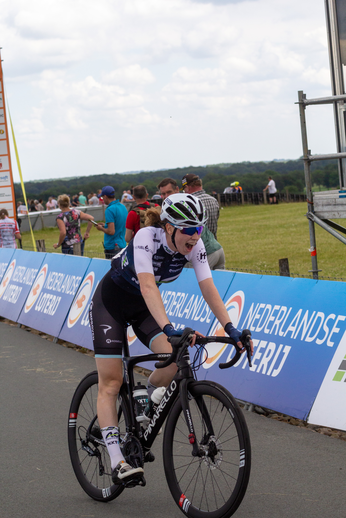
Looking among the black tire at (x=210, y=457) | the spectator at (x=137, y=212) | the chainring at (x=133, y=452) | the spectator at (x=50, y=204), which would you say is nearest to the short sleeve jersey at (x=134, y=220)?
the spectator at (x=137, y=212)

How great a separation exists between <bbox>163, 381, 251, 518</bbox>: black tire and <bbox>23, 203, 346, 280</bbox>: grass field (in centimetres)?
481

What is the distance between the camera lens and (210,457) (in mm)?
3723

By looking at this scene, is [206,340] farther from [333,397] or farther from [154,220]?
[333,397]

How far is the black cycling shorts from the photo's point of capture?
13.6ft

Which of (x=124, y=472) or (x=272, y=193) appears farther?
(x=272, y=193)

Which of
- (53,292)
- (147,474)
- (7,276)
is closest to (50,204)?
(7,276)

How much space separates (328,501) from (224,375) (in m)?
2.56

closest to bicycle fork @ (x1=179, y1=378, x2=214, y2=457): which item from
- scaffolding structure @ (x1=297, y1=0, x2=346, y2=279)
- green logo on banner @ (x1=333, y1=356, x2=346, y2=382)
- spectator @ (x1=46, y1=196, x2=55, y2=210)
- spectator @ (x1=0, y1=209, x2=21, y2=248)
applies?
green logo on banner @ (x1=333, y1=356, x2=346, y2=382)

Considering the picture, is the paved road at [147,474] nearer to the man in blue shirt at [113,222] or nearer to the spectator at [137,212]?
the spectator at [137,212]

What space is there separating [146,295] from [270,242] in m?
19.5

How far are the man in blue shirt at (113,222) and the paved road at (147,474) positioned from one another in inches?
191

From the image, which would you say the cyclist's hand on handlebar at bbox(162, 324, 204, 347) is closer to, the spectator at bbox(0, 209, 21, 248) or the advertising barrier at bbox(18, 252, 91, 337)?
the advertising barrier at bbox(18, 252, 91, 337)

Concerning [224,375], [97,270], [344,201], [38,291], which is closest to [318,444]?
[224,375]

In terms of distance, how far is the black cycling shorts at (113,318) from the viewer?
415cm
